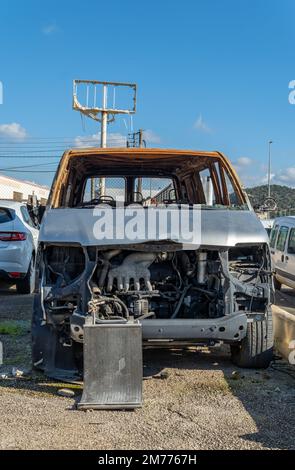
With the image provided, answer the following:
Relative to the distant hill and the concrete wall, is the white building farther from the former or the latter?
the distant hill

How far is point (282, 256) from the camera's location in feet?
37.1

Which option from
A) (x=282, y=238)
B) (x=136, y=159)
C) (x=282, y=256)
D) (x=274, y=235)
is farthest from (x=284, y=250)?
(x=136, y=159)

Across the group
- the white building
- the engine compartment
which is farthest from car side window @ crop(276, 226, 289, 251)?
the white building

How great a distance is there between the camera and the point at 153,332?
4281 millimetres

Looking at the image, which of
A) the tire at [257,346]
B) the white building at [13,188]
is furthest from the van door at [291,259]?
the white building at [13,188]

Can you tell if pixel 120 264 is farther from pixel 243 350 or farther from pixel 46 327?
pixel 243 350

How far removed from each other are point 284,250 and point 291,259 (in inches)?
18.2

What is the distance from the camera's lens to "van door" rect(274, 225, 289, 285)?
11.1 metres

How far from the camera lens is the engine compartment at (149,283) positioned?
4488 millimetres

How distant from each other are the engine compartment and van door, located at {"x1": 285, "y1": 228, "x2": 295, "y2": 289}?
6066 mm

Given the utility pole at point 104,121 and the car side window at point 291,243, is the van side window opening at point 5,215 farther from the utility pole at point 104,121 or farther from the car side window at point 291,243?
the utility pole at point 104,121

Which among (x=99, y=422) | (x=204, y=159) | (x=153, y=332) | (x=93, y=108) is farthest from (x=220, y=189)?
(x=93, y=108)

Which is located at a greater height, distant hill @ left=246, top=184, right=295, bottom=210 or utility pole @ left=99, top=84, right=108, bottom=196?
utility pole @ left=99, top=84, right=108, bottom=196

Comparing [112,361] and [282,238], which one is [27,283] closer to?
[282,238]
